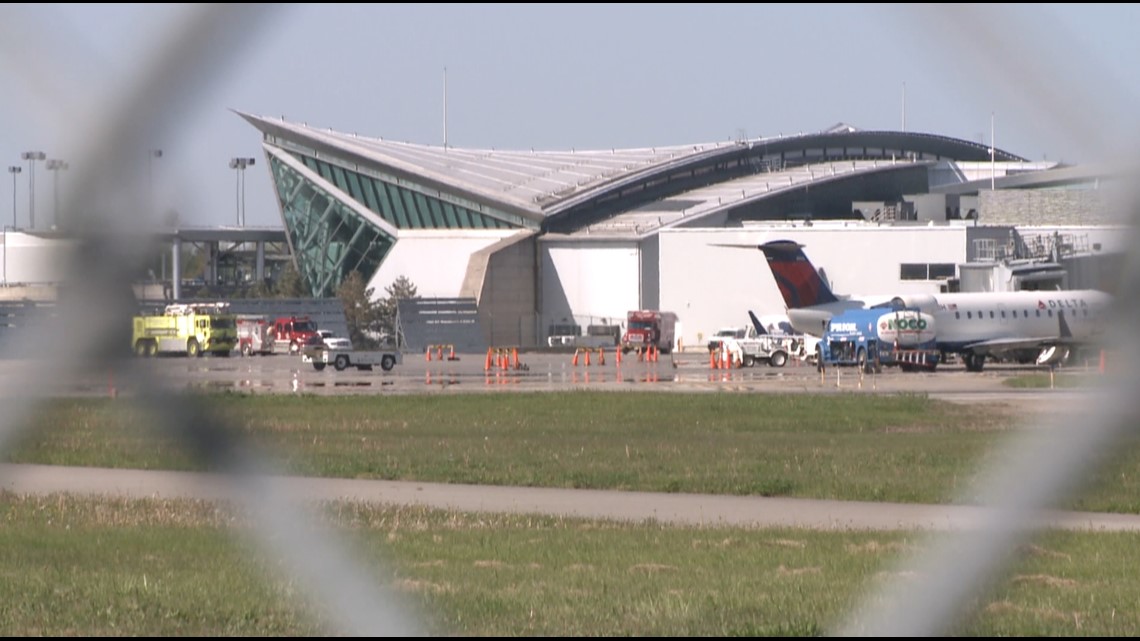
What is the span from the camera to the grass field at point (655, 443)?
1638cm

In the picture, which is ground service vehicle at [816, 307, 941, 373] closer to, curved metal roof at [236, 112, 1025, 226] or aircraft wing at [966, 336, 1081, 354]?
aircraft wing at [966, 336, 1081, 354]

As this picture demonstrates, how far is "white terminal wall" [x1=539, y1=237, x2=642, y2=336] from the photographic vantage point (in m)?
82.6

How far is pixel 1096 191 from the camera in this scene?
6.30 ft

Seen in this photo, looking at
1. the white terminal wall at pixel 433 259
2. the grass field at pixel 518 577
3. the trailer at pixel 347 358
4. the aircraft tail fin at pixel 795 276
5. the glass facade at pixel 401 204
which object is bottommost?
the grass field at pixel 518 577

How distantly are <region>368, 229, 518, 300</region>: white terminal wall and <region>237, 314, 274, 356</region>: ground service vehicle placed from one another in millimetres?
25950

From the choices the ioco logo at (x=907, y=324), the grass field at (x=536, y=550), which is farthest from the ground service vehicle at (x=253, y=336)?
the grass field at (x=536, y=550)

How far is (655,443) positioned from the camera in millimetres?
21672

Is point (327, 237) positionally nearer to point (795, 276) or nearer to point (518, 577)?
point (795, 276)

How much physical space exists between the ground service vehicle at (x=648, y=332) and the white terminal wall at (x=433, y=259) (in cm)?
1651

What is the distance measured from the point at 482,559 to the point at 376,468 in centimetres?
780

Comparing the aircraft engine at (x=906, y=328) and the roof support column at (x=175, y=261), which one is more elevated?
the roof support column at (x=175, y=261)

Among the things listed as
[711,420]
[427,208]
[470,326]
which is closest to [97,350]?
[711,420]

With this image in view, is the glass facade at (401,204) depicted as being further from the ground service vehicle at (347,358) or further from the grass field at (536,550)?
the grass field at (536,550)

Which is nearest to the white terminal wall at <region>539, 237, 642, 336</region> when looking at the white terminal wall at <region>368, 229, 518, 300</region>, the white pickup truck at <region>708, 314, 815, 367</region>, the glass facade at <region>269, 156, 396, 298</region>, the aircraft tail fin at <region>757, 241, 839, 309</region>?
the white terminal wall at <region>368, 229, 518, 300</region>
